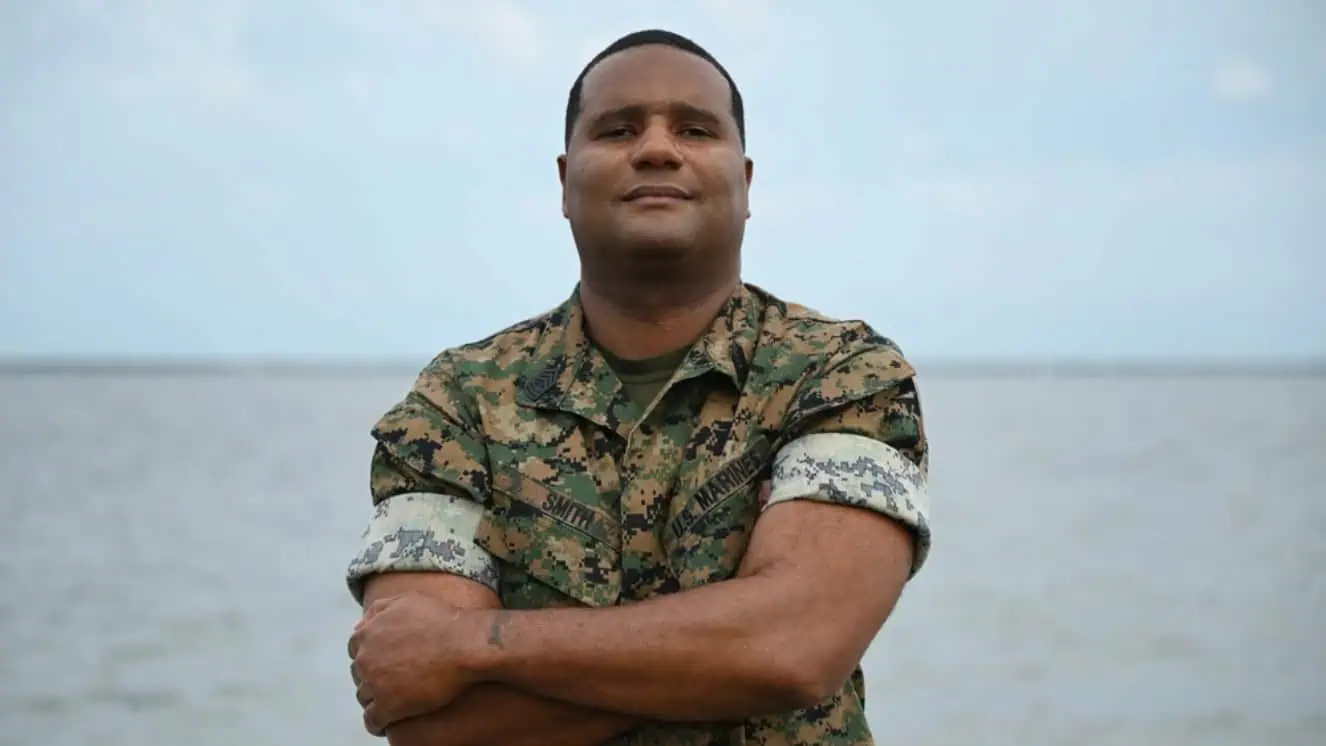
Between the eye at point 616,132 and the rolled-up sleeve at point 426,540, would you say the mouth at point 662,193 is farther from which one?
the rolled-up sleeve at point 426,540

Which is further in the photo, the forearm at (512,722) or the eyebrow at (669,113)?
the eyebrow at (669,113)

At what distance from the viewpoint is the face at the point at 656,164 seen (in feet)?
11.3

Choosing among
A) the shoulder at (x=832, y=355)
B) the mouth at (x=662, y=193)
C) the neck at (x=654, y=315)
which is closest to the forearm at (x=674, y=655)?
the shoulder at (x=832, y=355)

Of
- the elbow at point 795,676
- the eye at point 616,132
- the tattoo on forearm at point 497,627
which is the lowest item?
the elbow at point 795,676

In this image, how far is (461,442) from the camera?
349cm

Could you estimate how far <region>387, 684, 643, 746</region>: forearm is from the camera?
3197 millimetres

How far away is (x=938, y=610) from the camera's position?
16625 mm

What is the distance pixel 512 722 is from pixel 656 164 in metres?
1.26

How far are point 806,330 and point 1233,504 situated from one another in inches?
1083

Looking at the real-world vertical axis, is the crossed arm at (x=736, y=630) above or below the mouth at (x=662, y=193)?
below

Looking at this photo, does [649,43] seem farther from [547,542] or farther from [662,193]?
[547,542]

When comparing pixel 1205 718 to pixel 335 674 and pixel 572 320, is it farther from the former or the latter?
pixel 572 320

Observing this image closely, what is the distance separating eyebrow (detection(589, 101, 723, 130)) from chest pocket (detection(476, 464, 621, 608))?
2.75 feet

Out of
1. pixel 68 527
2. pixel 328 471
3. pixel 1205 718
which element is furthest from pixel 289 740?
pixel 328 471
